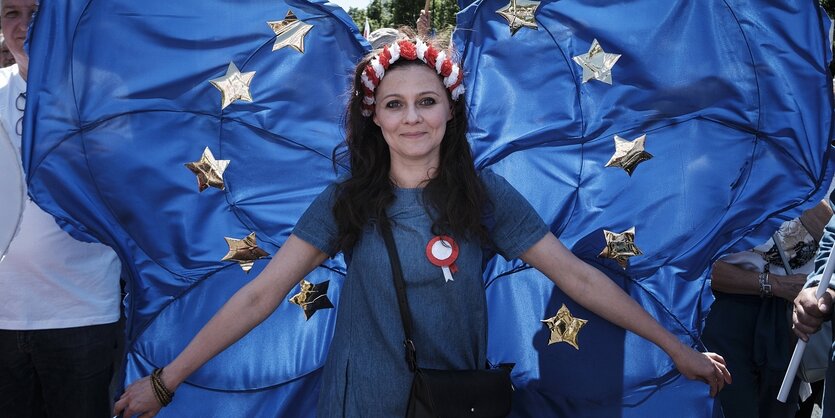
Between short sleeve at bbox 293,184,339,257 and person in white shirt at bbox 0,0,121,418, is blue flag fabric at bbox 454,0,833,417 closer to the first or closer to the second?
short sleeve at bbox 293,184,339,257

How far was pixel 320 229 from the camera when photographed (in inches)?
105

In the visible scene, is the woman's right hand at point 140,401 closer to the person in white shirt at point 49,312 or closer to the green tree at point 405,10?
the person in white shirt at point 49,312

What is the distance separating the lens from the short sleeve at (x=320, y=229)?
8.73ft

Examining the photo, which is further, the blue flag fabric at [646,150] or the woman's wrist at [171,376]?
the blue flag fabric at [646,150]

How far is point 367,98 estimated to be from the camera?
2799mm

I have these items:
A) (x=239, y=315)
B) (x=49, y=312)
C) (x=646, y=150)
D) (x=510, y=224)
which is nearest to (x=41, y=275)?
(x=49, y=312)

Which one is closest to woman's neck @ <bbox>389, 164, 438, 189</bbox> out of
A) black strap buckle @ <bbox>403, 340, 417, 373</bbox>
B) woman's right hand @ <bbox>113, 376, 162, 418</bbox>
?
black strap buckle @ <bbox>403, 340, 417, 373</bbox>

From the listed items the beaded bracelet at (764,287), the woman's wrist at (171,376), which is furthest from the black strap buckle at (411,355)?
the beaded bracelet at (764,287)

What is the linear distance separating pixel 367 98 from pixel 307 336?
1.01 metres

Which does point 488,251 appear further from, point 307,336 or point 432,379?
point 307,336

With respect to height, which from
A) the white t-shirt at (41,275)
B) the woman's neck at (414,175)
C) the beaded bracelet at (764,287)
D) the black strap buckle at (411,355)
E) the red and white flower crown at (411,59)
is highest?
the red and white flower crown at (411,59)

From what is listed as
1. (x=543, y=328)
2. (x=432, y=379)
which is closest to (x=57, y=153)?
(x=432, y=379)

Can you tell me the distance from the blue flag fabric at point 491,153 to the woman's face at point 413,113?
21.9 inches

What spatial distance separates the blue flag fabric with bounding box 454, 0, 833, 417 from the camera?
3.11m
